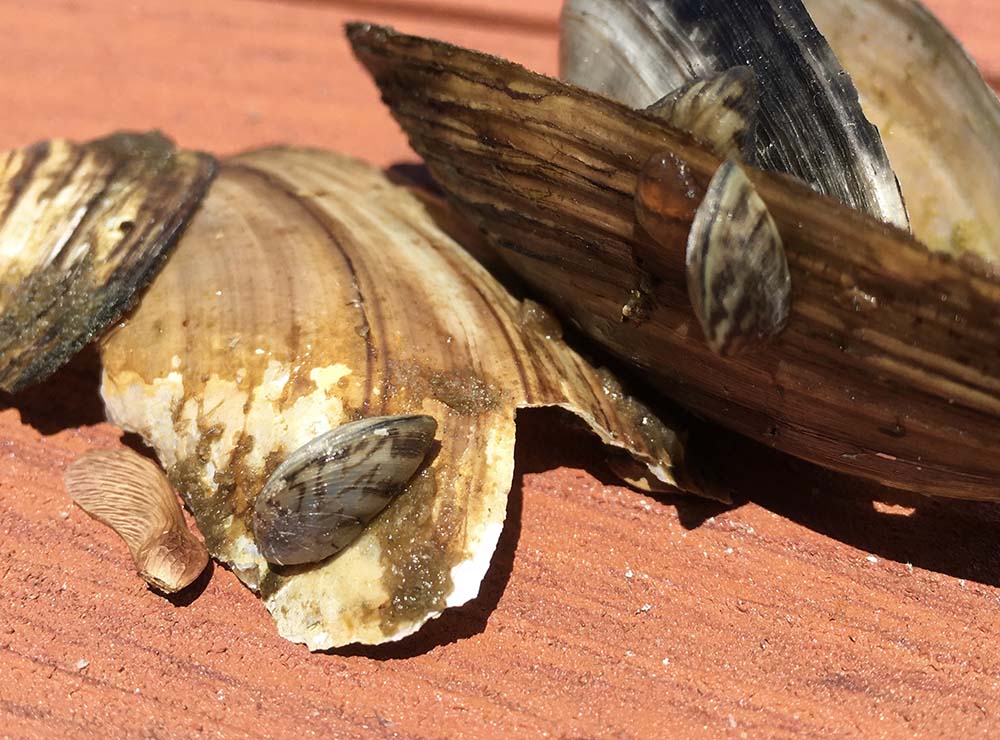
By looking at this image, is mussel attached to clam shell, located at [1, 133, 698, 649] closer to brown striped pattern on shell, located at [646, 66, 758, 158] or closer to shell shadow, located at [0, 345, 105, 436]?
shell shadow, located at [0, 345, 105, 436]

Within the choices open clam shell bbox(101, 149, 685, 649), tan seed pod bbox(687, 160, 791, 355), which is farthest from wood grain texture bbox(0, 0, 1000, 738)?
tan seed pod bbox(687, 160, 791, 355)

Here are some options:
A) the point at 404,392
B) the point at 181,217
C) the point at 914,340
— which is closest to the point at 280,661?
the point at 404,392

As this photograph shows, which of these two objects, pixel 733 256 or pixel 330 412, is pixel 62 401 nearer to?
pixel 330 412

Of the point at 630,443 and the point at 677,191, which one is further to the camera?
the point at 630,443

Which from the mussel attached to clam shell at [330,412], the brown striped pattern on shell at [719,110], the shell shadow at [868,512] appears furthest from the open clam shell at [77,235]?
the shell shadow at [868,512]

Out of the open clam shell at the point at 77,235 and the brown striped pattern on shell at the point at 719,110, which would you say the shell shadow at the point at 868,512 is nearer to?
the brown striped pattern on shell at the point at 719,110

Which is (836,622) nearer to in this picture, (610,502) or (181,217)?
(610,502)

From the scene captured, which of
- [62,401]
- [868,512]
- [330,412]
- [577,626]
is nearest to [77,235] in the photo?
[62,401]

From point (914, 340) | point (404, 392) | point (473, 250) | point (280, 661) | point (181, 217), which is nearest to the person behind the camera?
point (914, 340)
